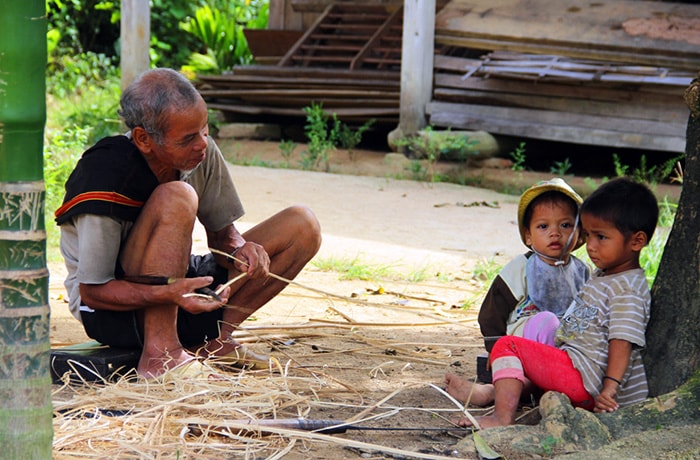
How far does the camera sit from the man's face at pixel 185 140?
3.05 metres

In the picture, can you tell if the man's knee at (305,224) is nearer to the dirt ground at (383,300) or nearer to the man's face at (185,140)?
the dirt ground at (383,300)

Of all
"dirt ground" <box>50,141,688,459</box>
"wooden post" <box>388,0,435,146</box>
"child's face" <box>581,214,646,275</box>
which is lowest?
"dirt ground" <box>50,141,688,459</box>

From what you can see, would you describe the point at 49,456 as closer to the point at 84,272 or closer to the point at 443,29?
the point at 84,272

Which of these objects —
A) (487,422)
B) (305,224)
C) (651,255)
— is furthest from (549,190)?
(651,255)

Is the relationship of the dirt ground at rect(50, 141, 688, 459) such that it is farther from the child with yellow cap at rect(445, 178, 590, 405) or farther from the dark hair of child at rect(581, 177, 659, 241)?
the dark hair of child at rect(581, 177, 659, 241)

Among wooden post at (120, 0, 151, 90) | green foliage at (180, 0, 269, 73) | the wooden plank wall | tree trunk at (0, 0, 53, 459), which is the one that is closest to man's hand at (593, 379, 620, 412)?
tree trunk at (0, 0, 53, 459)

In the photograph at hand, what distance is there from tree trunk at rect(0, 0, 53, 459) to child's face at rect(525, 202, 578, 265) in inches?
68.7

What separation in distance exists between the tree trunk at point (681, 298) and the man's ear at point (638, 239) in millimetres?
164

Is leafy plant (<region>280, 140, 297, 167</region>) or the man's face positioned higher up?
the man's face

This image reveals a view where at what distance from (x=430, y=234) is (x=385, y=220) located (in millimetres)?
533

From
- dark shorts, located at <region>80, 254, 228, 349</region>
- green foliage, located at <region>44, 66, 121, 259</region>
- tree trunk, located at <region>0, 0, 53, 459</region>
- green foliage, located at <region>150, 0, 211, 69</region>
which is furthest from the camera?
green foliage, located at <region>150, 0, 211, 69</region>

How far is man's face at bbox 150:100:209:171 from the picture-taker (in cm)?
305

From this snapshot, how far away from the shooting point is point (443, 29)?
9.67 meters

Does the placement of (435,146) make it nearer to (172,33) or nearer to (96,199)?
(96,199)
